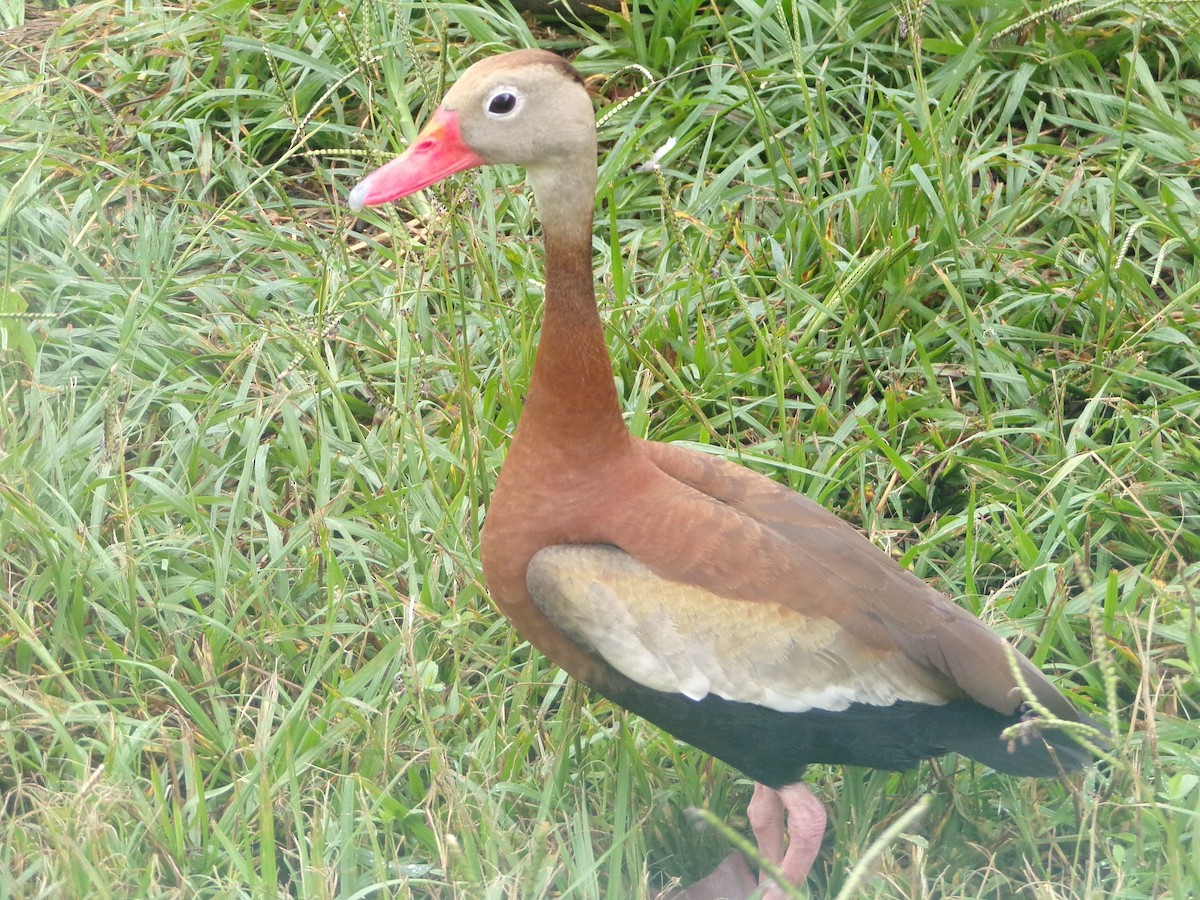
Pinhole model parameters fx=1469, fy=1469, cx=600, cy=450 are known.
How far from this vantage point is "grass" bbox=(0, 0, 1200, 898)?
2.84 metres

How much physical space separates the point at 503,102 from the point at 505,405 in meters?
1.16

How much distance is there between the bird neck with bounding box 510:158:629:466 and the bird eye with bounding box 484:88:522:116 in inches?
5.5

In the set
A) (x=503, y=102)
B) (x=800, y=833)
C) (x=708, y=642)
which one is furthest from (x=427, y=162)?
(x=800, y=833)

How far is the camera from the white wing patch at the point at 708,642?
8.60ft

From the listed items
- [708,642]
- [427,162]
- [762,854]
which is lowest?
[762,854]

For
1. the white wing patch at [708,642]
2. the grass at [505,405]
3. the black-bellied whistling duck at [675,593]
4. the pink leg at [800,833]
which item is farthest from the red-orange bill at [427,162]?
the pink leg at [800,833]

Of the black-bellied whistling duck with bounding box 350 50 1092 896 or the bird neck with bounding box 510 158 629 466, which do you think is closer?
the black-bellied whistling duck with bounding box 350 50 1092 896

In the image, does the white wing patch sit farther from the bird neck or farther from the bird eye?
the bird eye

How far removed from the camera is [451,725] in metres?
3.09

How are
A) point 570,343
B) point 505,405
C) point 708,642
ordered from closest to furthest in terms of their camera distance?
point 708,642
point 570,343
point 505,405

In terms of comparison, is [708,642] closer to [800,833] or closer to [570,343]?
[800,833]

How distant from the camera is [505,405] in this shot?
371cm

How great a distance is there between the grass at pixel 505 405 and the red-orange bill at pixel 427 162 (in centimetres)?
48

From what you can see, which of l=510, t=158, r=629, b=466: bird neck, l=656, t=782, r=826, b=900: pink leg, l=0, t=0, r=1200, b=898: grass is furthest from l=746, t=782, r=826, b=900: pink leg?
l=510, t=158, r=629, b=466: bird neck
